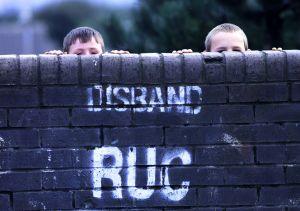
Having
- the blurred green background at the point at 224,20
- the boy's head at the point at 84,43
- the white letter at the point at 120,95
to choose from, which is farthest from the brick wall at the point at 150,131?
the blurred green background at the point at 224,20

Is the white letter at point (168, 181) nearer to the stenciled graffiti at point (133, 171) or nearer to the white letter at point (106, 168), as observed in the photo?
the stenciled graffiti at point (133, 171)

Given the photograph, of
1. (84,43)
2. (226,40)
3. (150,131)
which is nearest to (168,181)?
(150,131)

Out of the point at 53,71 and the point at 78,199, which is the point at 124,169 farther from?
the point at 53,71

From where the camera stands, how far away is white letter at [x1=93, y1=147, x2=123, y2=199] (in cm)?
475

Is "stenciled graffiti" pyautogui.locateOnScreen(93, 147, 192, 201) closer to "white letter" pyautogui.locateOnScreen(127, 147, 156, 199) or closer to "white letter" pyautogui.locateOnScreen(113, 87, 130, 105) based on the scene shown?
"white letter" pyautogui.locateOnScreen(127, 147, 156, 199)

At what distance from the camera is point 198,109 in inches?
188

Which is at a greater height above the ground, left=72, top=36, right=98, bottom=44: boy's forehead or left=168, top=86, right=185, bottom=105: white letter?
left=72, top=36, right=98, bottom=44: boy's forehead

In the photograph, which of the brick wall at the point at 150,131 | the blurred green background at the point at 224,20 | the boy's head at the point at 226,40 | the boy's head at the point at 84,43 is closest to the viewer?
the brick wall at the point at 150,131

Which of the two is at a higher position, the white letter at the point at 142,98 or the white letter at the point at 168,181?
the white letter at the point at 142,98

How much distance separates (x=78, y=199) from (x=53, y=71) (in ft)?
2.35

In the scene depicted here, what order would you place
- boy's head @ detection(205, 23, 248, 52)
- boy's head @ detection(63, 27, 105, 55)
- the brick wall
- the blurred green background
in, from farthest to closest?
the blurred green background, boy's head @ detection(63, 27, 105, 55), boy's head @ detection(205, 23, 248, 52), the brick wall

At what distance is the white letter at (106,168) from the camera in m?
4.75

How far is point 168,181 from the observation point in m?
4.77

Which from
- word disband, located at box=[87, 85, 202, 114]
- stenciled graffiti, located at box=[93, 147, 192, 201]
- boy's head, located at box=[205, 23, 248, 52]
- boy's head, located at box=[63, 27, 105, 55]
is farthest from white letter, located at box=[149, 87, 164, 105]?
boy's head, located at box=[63, 27, 105, 55]
